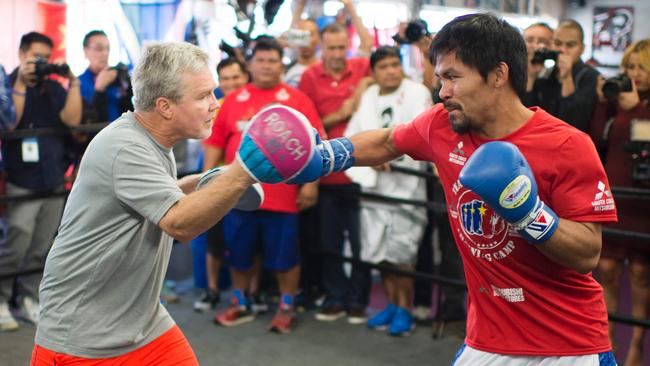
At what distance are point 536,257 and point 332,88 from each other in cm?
315

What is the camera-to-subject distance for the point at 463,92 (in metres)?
2.16

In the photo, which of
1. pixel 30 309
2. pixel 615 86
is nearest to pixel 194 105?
pixel 615 86

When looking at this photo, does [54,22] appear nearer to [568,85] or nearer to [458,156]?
[568,85]

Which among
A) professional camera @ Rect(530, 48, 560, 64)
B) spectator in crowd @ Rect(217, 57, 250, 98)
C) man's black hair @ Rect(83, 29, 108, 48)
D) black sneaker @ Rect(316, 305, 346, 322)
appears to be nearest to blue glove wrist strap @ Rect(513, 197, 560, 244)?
professional camera @ Rect(530, 48, 560, 64)

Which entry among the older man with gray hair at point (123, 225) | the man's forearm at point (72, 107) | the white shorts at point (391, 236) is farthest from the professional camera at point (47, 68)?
the older man with gray hair at point (123, 225)

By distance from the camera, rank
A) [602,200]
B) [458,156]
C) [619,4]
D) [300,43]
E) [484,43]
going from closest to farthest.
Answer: [602,200], [484,43], [458,156], [300,43], [619,4]

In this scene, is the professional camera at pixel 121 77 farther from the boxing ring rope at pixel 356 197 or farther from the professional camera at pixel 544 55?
the professional camera at pixel 544 55

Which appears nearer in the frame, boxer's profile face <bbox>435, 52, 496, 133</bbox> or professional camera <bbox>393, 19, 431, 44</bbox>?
boxer's profile face <bbox>435, 52, 496, 133</bbox>

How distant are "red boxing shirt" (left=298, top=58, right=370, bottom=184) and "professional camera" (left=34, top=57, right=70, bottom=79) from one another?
1.49 metres

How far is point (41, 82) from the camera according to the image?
474cm

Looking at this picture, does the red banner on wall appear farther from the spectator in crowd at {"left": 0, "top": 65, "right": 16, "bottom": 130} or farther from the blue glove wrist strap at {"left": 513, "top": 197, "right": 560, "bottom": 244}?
the blue glove wrist strap at {"left": 513, "top": 197, "right": 560, "bottom": 244}

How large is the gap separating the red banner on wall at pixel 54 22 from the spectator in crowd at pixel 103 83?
25.7 inches

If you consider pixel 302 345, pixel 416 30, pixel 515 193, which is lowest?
pixel 302 345

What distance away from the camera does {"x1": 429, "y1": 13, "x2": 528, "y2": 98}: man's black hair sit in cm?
212
